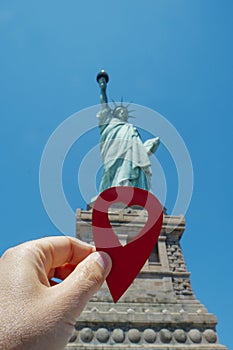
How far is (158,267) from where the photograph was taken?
40.7 feet

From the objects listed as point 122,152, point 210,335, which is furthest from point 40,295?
point 122,152

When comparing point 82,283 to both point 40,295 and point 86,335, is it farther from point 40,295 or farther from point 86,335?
point 86,335

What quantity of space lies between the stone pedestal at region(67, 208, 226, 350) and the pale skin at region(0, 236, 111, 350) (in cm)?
816

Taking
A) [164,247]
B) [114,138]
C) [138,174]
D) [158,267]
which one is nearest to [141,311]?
[158,267]

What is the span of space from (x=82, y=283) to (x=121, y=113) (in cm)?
2061

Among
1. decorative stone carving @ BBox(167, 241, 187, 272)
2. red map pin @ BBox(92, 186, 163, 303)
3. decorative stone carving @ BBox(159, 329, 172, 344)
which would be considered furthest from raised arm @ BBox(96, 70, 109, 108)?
red map pin @ BBox(92, 186, 163, 303)

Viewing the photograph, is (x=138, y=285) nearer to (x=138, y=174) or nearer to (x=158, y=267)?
(x=158, y=267)

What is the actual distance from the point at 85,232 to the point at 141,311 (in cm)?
372

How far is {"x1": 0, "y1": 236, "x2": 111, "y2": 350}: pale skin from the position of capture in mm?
1598

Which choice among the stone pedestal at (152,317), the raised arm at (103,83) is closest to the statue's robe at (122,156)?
the raised arm at (103,83)

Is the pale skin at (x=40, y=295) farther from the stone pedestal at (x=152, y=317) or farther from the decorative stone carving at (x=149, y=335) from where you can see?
the decorative stone carving at (x=149, y=335)

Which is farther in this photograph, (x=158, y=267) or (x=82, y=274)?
(x=158, y=267)

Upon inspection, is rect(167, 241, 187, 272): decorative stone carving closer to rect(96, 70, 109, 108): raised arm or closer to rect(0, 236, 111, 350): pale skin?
rect(0, 236, 111, 350): pale skin

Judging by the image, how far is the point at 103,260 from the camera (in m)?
2.21
